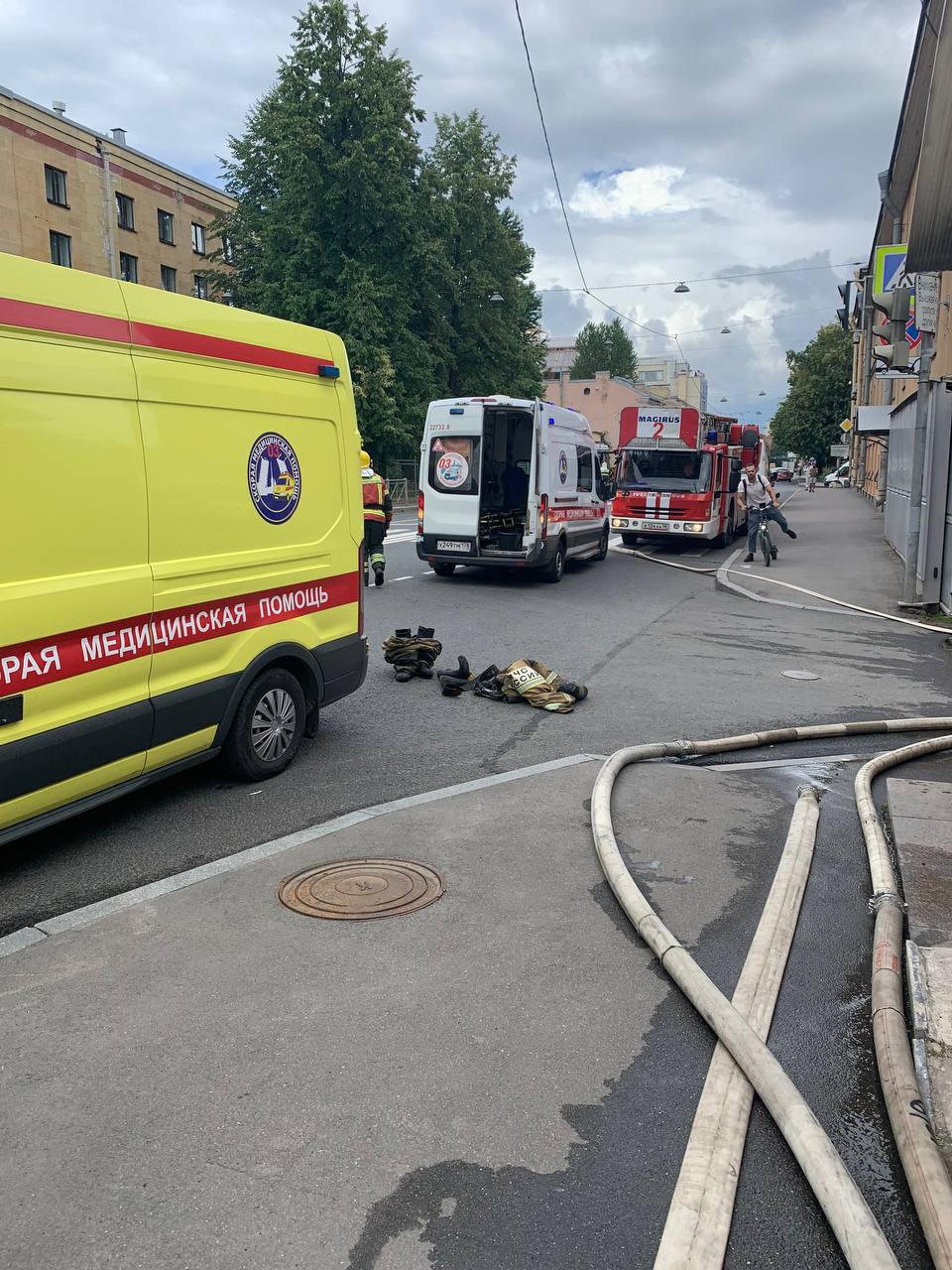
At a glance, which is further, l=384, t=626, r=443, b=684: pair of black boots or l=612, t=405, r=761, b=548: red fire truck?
l=612, t=405, r=761, b=548: red fire truck

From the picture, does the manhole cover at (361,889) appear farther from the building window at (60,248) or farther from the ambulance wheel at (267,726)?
the building window at (60,248)

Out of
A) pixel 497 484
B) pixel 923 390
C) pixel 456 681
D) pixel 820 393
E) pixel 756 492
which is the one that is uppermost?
A: pixel 820 393

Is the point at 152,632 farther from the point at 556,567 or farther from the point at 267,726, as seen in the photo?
the point at 556,567

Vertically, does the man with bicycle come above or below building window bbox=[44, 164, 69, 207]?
below

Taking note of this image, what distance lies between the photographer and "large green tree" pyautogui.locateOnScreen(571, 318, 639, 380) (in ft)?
415

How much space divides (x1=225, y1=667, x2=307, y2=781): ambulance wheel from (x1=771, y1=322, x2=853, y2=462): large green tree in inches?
3176

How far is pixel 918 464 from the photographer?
13055 mm

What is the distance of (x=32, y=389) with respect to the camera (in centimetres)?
420

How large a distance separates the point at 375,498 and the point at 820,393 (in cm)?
7545

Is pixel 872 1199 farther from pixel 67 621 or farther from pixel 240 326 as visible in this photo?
pixel 240 326

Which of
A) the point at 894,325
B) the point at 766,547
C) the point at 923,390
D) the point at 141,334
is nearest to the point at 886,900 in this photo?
the point at 141,334

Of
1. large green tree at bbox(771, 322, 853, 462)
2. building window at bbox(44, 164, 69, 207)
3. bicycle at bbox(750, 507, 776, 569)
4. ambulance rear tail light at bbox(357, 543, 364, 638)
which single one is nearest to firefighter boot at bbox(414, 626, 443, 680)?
ambulance rear tail light at bbox(357, 543, 364, 638)

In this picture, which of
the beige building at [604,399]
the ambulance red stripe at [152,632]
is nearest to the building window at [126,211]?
the ambulance red stripe at [152,632]

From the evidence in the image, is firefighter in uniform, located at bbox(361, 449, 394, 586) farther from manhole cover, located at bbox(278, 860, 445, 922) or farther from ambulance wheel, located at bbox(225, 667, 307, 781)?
manhole cover, located at bbox(278, 860, 445, 922)
